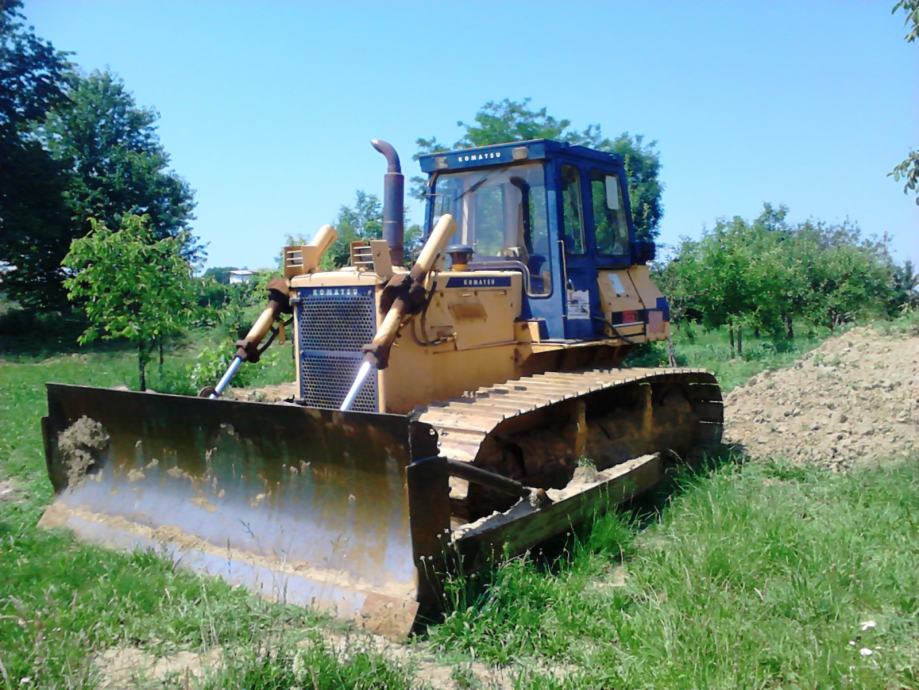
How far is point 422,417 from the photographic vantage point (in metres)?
4.88

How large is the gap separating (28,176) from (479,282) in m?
20.9

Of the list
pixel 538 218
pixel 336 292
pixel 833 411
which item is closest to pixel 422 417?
pixel 336 292

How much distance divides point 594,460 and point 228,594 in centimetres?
286

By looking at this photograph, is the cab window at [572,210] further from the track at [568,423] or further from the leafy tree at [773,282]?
Result: the leafy tree at [773,282]

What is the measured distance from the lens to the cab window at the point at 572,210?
6.34 m

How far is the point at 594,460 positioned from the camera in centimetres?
582

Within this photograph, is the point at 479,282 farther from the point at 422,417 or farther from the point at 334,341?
the point at 422,417

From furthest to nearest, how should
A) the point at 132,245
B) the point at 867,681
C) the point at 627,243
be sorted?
the point at 132,245, the point at 627,243, the point at 867,681

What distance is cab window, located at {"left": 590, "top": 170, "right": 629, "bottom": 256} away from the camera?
22.2 ft

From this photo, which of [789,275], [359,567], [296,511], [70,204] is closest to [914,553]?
[359,567]

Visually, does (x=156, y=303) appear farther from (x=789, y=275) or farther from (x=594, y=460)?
(x=789, y=275)

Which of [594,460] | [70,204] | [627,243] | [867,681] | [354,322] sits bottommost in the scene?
[867,681]

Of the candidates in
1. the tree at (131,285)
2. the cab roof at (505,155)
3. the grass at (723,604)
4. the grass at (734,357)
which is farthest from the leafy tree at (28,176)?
the grass at (723,604)

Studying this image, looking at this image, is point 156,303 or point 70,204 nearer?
point 156,303
